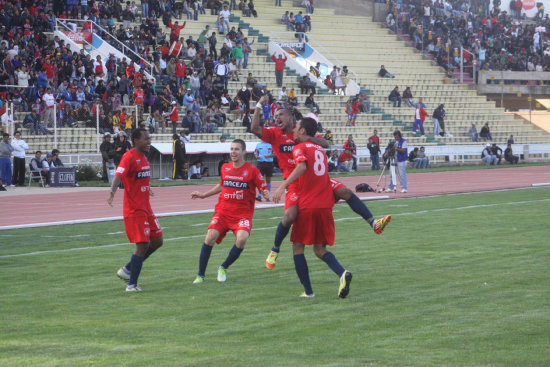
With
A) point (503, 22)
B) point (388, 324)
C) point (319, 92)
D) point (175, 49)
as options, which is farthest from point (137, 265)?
point (503, 22)

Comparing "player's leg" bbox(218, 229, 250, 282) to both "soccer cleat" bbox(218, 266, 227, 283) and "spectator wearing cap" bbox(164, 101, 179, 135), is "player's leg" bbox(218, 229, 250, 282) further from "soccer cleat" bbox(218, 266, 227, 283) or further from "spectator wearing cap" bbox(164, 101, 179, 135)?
"spectator wearing cap" bbox(164, 101, 179, 135)

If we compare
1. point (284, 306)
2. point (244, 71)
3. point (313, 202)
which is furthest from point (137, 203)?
point (244, 71)

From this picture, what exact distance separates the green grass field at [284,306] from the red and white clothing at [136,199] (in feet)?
2.26

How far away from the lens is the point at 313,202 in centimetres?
1001

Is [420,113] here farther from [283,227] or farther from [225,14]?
[283,227]

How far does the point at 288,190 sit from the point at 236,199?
2.74ft

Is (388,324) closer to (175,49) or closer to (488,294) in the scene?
(488,294)

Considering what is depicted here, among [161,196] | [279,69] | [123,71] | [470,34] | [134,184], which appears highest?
[470,34]

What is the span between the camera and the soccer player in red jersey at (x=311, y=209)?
32.8ft

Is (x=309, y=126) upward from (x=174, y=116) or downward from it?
upward

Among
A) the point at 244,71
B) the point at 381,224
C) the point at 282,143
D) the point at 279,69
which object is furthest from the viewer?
the point at 244,71

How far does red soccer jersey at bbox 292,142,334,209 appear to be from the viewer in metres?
10.0

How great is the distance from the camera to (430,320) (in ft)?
28.4

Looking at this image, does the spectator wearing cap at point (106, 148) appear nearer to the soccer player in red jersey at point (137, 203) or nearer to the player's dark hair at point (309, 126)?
the soccer player in red jersey at point (137, 203)
